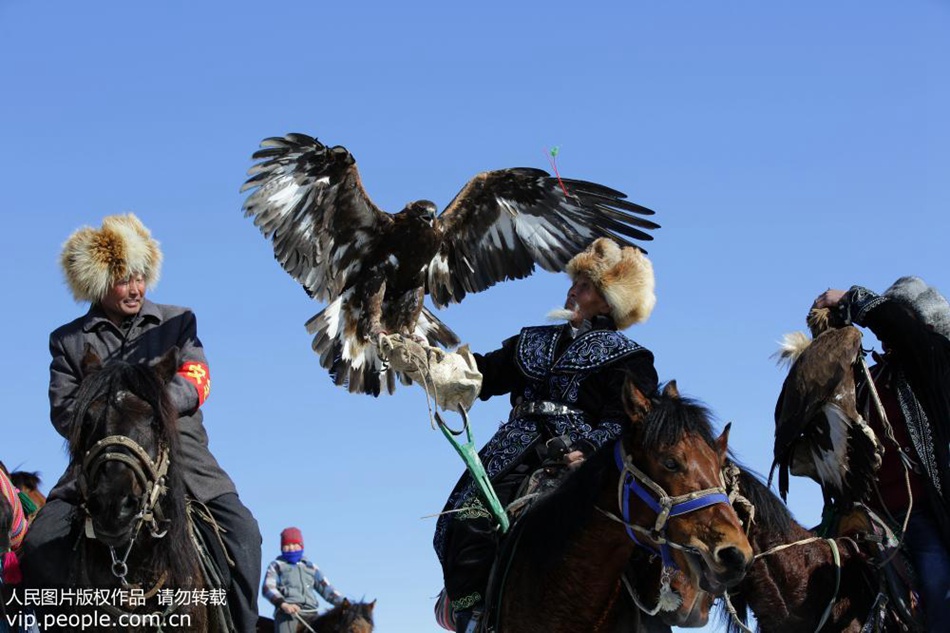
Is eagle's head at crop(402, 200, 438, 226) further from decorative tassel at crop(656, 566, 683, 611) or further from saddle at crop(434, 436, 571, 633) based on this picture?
decorative tassel at crop(656, 566, 683, 611)

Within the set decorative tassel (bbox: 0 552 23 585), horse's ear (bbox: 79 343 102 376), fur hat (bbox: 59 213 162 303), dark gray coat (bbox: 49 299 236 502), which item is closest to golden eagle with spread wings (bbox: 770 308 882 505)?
dark gray coat (bbox: 49 299 236 502)

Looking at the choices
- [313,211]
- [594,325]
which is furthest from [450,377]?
[313,211]

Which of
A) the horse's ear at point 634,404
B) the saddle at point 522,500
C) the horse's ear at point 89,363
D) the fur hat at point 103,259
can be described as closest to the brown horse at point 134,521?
the horse's ear at point 89,363

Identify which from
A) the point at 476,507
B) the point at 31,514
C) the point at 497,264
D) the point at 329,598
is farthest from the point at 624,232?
the point at 329,598

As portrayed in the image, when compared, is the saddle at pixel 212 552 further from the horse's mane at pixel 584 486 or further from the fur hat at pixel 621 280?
the fur hat at pixel 621 280

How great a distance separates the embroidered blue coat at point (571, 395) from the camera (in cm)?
622

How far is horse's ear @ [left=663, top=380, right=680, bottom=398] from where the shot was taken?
5.29m

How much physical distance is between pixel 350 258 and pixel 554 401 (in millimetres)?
3482

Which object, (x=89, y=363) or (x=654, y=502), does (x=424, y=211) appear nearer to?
(x=89, y=363)

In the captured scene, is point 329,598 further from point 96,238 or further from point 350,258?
point 96,238

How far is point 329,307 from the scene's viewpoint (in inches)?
368

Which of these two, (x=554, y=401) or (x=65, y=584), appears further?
(x=554, y=401)

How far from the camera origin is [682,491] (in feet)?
16.3

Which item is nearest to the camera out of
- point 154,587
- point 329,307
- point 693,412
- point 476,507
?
point 693,412
